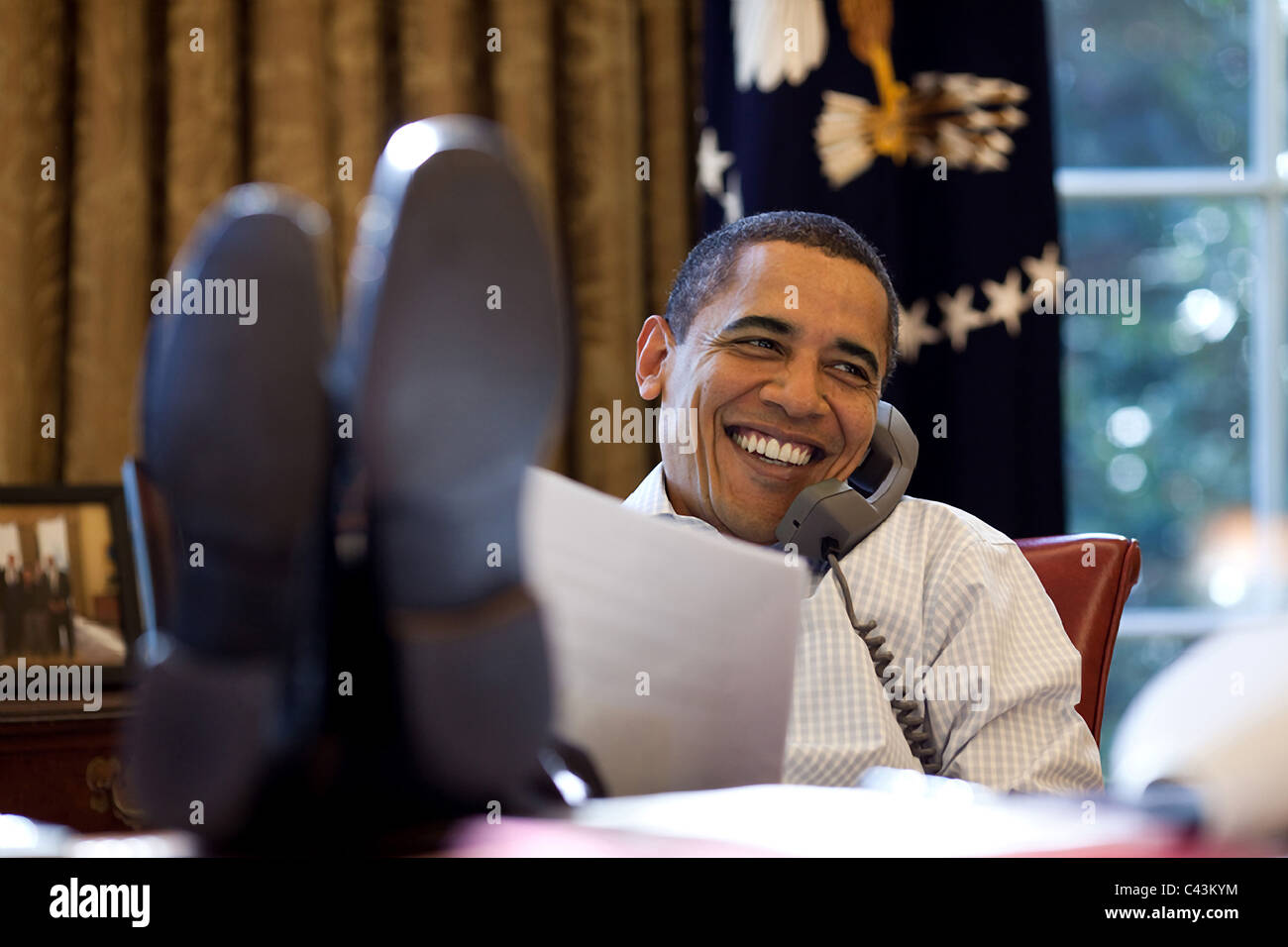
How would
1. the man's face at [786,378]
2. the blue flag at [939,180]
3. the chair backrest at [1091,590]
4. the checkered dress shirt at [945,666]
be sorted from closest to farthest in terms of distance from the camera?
the checkered dress shirt at [945,666] → the man's face at [786,378] → the chair backrest at [1091,590] → the blue flag at [939,180]

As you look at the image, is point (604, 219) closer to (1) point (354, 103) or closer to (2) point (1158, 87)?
(1) point (354, 103)

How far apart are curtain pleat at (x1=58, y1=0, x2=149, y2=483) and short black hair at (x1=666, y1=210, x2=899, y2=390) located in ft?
3.13

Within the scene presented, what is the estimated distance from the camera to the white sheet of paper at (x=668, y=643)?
1.86 ft

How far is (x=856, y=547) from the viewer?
990 mm

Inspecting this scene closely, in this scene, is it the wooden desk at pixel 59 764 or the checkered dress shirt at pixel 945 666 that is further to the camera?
the wooden desk at pixel 59 764

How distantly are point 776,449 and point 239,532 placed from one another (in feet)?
2.46

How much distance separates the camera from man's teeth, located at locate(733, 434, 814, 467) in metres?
1.04

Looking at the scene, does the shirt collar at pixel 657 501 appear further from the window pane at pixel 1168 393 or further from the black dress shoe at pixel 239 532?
the window pane at pixel 1168 393

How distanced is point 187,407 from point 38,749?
1.17 metres

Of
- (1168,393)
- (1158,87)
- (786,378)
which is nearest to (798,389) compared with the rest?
(786,378)

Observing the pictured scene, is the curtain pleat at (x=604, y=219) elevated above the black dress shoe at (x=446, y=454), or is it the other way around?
the curtain pleat at (x=604, y=219)

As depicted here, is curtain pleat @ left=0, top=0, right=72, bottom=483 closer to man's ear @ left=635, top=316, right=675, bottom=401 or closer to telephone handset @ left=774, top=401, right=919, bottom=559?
man's ear @ left=635, top=316, right=675, bottom=401

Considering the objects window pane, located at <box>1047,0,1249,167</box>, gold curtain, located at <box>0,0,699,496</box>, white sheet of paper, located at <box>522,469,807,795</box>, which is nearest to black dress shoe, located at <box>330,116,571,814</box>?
white sheet of paper, located at <box>522,469,807,795</box>

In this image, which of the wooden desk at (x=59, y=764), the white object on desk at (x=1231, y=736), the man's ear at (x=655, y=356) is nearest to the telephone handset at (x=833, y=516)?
the man's ear at (x=655, y=356)
